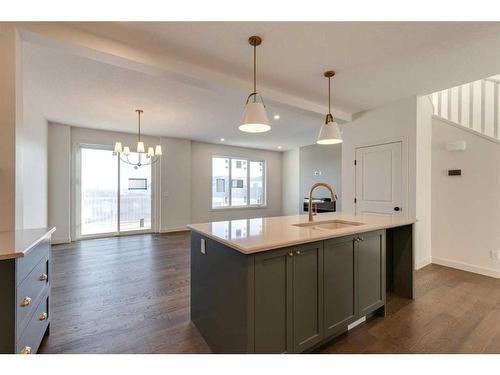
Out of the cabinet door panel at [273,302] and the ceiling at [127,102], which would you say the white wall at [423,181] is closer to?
the ceiling at [127,102]

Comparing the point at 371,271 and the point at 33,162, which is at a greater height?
the point at 33,162

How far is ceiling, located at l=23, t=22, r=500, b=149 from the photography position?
6.41 feet

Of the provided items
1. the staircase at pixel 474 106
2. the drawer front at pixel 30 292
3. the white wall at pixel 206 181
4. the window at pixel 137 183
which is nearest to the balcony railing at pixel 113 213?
the window at pixel 137 183

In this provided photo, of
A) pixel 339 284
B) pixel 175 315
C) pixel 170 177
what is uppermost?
pixel 170 177

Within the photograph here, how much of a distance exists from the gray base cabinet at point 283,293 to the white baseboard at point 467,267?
2.31 metres

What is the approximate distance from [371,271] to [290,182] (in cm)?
645

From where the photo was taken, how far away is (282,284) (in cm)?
148

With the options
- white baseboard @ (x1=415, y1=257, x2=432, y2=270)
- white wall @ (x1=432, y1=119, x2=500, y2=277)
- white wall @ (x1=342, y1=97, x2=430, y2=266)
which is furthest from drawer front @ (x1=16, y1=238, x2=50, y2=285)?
white wall @ (x1=432, y1=119, x2=500, y2=277)

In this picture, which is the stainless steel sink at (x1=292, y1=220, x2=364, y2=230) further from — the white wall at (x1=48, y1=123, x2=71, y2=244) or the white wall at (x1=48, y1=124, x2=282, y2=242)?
→ the white wall at (x1=48, y1=123, x2=71, y2=244)

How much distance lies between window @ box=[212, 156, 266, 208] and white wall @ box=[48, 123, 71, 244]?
3.63m

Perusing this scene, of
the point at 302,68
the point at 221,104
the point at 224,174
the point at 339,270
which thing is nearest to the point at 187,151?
the point at 224,174

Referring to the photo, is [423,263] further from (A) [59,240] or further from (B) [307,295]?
(A) [59,240]

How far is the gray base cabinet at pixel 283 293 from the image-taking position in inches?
54.6

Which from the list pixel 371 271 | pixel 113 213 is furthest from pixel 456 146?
pixel 113 213
